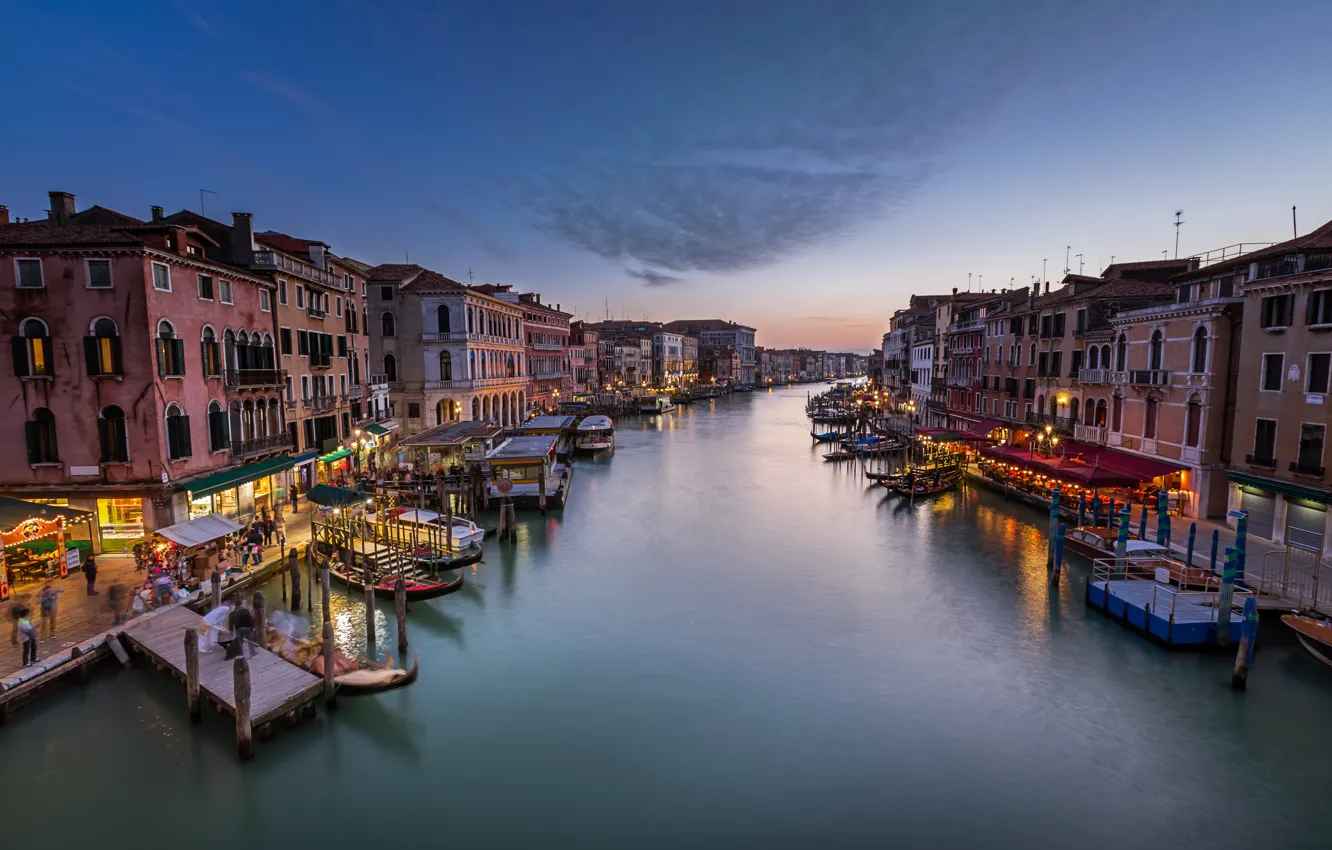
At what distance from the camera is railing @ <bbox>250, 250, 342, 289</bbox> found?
23.2m

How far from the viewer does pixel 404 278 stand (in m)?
40.6

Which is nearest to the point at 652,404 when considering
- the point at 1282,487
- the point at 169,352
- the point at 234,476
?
the point at 234,476

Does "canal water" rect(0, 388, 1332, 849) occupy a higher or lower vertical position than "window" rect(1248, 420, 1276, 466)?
lower

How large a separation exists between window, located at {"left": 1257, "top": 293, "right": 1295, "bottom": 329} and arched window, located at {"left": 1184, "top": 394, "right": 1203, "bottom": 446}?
379cm

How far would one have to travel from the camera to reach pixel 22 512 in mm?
15078

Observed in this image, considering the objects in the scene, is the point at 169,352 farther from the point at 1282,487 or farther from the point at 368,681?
the point at 1282,487

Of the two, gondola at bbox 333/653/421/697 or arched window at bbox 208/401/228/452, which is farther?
arched window at bbox 208/401/228/452

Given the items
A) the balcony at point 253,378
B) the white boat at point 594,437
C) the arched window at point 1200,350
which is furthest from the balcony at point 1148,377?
the white boat at point 594,437

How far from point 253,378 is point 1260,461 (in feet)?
104

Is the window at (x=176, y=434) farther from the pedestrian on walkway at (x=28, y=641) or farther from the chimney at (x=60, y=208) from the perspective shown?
the chimney at (x=60, y=208)

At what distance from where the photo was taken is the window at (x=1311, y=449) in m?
17.9

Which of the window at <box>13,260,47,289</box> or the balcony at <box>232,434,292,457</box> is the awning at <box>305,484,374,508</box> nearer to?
the balcony at <box>232,434,292,457</box>

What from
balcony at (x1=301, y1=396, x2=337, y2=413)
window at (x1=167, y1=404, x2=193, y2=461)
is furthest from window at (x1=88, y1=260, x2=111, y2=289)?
balcony at (x1=301, y1=396, x2=337, y2=413)

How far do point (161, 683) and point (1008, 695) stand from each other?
688 inches
